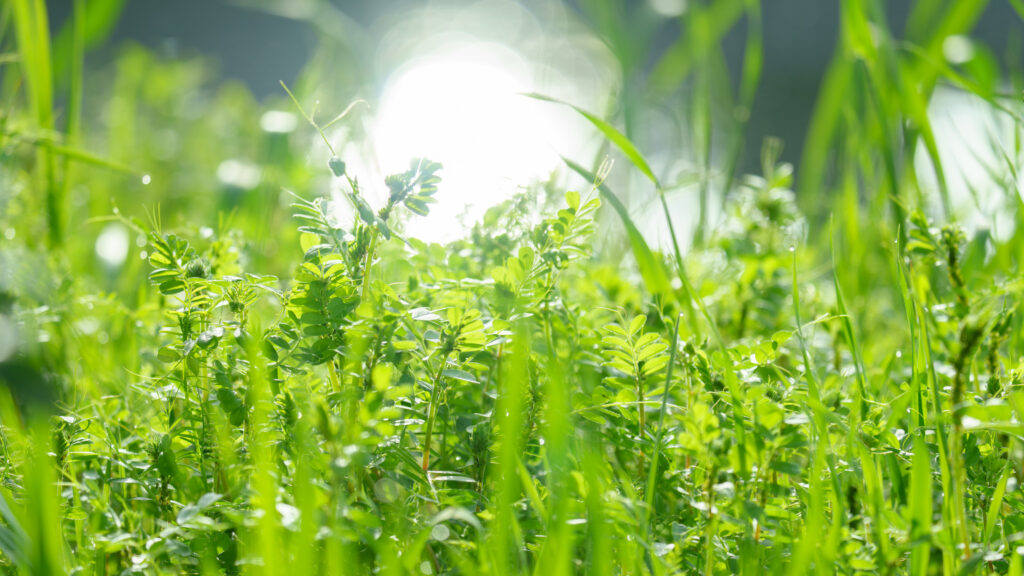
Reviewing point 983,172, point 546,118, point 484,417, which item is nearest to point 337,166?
point 484,417

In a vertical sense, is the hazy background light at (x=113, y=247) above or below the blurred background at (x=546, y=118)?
below

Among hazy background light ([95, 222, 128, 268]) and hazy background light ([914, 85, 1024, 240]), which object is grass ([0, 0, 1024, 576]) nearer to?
hazy background light ([914, 85, 1024, 240])

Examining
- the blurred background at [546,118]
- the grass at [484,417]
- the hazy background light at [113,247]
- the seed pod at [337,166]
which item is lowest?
the grass at [484,417]

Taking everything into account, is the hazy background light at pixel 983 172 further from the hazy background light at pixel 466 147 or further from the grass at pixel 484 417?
the hazy background light at pixel 466 147

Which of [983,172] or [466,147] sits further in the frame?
[983,172]

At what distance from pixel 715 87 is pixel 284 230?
4.68ft

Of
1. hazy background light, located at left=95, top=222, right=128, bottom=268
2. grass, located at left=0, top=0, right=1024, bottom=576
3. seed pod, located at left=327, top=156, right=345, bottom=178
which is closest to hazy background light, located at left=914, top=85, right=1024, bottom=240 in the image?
grass, located at left=0, top=0, right=1024, bottom=576

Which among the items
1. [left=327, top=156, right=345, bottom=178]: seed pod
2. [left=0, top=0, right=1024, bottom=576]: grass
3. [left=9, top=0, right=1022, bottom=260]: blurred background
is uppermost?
[left=9, top=0, right=1022, bottom=260]: blurred background

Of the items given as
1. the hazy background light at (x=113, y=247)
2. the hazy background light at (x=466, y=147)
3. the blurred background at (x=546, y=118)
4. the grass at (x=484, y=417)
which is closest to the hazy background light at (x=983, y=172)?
the blurred background at (x=546, y=118)

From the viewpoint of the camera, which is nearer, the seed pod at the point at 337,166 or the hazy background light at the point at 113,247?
the seed pod at the point at 337,166

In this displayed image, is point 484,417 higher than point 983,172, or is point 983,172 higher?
point 983,172

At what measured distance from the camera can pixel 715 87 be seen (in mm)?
2463

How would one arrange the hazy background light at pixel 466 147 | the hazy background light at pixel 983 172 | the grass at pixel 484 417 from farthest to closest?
1. the hazy background light at pixel 983 172
2. the hazy background light at pixel 466 147
3. the grass at pixel 484 417

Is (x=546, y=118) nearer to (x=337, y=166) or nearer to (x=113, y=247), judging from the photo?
(x=113, y=247)
